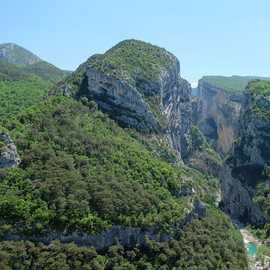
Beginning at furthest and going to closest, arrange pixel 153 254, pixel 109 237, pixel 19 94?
pixel 19 94
pixel 153 254
pixel 109 237

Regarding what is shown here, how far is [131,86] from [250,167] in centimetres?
5433

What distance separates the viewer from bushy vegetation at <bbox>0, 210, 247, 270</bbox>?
81.5m

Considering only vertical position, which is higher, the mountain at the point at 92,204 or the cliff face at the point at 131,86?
the cliff face at the point at 131,86

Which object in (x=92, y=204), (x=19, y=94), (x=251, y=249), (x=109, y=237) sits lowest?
(x=251, y=249)

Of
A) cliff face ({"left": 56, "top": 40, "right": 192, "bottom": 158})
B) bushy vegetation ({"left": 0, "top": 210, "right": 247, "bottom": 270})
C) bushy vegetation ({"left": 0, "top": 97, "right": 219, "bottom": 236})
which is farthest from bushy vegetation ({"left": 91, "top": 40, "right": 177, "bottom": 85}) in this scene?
bushy vegetation ({"left": 0, "top": 210, "right": 247, "bottom": 270})

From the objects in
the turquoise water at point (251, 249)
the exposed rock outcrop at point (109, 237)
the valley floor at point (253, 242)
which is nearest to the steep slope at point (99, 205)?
the exposed rock outcrop at point (109, 237)

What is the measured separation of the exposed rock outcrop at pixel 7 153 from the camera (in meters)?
92.6

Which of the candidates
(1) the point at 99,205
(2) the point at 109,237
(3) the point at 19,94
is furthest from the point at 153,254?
(3) the point at 19,94

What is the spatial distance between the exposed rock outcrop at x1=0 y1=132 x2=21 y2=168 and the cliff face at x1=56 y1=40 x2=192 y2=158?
1829 inches

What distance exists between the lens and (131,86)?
486 feet

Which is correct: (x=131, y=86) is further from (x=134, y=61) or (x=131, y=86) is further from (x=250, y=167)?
(x=250, y=167)

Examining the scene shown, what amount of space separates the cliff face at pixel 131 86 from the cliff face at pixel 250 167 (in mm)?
21228

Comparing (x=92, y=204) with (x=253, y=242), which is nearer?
(x=92, y=204)

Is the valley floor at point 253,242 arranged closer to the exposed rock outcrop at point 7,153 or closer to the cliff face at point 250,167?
the cliff face at point 250,167
